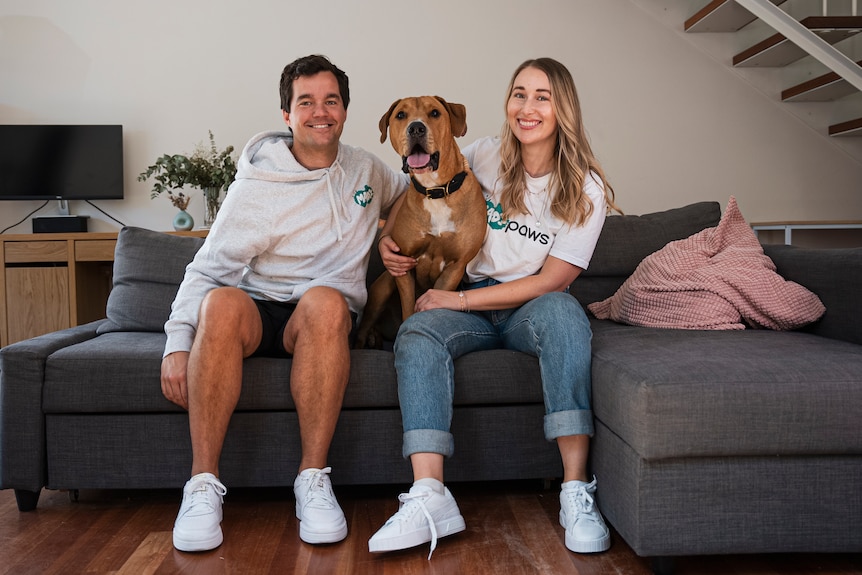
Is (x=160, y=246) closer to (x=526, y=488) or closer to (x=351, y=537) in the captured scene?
(x=351, y=537)

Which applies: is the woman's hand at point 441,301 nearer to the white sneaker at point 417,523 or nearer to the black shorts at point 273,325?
the black shorts at point 273,325

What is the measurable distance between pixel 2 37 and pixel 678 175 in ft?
13.8

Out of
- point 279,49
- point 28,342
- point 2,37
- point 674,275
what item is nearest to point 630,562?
point 674,275

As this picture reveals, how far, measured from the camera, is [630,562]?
5.14 feet

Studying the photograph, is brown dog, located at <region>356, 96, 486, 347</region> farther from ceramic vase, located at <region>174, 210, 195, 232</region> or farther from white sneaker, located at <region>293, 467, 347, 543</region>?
ceramic vase, located at <region>174, 210, 195, 232</region>

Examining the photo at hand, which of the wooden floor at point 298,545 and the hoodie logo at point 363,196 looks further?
the hoodie logo at point 363,196

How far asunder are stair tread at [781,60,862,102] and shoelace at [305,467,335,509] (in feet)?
12.4

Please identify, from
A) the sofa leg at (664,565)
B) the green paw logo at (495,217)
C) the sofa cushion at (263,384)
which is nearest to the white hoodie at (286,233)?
the sofa cushion at (263,384)

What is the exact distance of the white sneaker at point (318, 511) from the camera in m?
1.65

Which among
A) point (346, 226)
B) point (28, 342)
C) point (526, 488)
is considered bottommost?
point (526, 488)

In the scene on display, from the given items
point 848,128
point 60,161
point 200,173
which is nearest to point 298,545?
point 200,173

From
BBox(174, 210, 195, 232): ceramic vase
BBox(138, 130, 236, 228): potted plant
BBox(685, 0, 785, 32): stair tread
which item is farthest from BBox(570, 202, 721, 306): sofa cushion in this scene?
BBox(174, 210, 195, 232): ceramic vase

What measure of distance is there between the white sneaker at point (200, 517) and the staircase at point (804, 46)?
12.8ft

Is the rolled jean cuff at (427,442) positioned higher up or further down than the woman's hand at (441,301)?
further down
